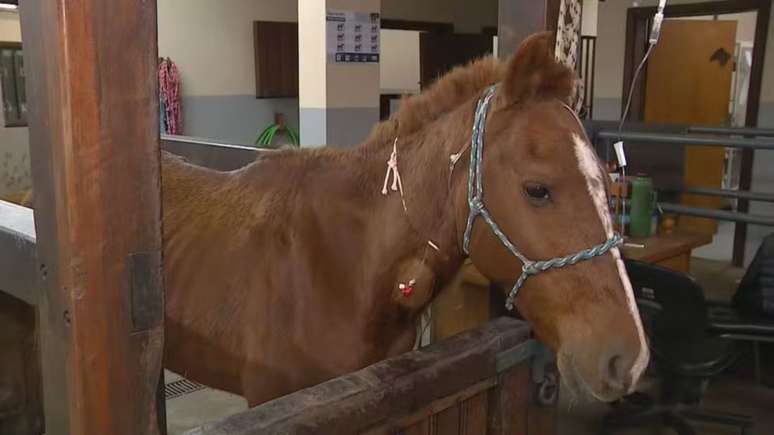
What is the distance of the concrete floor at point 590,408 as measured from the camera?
103 inches

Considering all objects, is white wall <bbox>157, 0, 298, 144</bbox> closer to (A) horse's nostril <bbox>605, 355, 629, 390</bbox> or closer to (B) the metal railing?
(B) the metal railing

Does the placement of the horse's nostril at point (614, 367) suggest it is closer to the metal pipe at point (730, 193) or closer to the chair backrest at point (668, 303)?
the chair backrest at point (668, 303)

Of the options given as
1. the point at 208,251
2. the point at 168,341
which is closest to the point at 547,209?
the point at 208,251

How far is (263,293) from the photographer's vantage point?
148 centimetres

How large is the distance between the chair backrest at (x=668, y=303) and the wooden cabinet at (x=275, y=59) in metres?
4.48

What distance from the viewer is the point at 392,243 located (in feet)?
4.37

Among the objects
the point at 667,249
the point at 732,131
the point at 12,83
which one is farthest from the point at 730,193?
the point at 12,83

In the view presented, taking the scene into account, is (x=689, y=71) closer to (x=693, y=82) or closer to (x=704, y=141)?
(x=693, y=82)

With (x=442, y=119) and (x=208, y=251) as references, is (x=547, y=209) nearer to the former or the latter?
(x=442, y=119)

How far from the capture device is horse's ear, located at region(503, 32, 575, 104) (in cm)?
110

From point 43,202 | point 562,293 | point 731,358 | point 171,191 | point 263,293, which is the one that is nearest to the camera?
point 43,202

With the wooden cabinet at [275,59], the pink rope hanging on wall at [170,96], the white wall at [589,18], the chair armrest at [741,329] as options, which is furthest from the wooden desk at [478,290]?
the white wall at [589,18]

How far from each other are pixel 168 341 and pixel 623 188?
192 centimetres

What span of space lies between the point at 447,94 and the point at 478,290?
1.25 m
